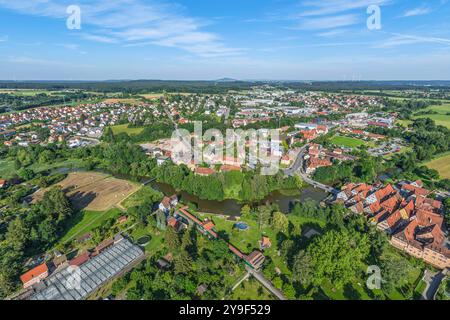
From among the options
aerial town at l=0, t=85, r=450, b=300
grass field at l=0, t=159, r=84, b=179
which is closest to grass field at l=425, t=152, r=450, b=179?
aerial town at l=0, t=85, r=450, b=300

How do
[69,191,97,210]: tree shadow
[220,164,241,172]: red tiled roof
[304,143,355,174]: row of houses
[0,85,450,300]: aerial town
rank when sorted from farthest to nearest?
[304,143,355,174]: row of houses → [220,164,241,172]: red tiled roof → [69,191,97,210]: tree shadow → [0,85,450,300]: aerial town

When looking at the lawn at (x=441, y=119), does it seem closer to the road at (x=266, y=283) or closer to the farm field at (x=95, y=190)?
the road at (x=266, y=283)

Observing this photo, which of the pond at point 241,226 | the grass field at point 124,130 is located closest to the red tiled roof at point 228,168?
the pond at point 241,226

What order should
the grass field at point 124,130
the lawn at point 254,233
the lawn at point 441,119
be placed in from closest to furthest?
the lawn at point 254,233 < the grass field at point 124,130 < the lawn at point 441,119

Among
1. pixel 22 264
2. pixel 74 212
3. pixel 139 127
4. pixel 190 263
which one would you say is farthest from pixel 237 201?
pixel 139 127

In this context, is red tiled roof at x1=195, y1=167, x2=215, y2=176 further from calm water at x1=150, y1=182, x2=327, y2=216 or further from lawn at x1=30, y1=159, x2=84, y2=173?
lawn at x1=30, y1=159, x2=84, y2=173

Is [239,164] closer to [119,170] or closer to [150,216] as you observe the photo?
[150,216]
